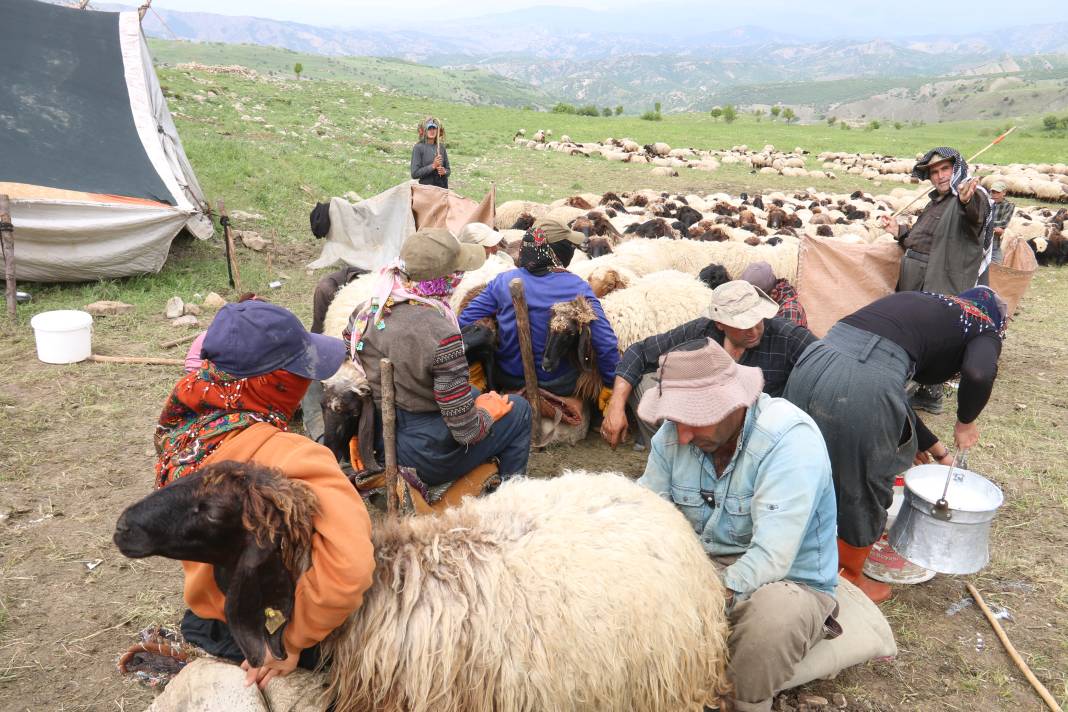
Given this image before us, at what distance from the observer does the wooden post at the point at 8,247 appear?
6.40 m

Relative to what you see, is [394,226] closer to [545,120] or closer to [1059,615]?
[1059,615]

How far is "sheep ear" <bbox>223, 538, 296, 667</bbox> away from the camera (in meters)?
1.80

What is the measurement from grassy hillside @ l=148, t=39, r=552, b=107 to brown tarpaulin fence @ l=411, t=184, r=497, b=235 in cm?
5759

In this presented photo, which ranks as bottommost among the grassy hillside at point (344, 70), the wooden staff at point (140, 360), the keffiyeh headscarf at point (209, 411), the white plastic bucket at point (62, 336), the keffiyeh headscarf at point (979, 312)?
the wooden staff at point (140, 360)

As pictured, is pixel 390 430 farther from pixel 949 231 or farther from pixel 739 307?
pixel 949 231

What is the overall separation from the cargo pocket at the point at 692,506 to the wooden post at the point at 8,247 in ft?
21.9

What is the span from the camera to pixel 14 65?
8289mm

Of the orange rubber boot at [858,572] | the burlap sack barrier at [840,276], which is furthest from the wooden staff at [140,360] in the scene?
the burlap sack barrier at [840,276]

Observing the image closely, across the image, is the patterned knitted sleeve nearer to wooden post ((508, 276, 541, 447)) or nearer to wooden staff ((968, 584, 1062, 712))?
wooden post ((508, 276, 541, 447))

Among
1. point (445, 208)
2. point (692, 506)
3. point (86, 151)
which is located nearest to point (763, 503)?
point (692, 506)

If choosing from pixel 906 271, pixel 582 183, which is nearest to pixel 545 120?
pixel 582 183

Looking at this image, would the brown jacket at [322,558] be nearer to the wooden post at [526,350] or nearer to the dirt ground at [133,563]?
the dirt ground at [133,563]

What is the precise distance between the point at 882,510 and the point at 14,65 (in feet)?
34.5

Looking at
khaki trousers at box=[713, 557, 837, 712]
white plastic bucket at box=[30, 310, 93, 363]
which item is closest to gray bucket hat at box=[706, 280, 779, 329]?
khaki trousers at box=[713, 557, 837, 712]
